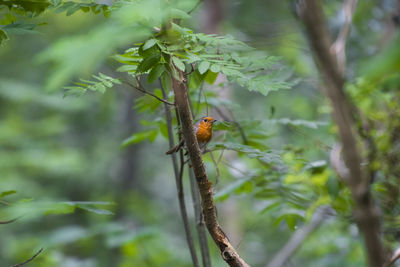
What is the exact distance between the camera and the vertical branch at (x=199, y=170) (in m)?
1.12

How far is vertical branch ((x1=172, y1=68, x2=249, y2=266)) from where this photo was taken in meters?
1.12

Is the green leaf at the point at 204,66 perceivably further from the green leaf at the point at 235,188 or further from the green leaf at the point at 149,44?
the green leaf at the point at 235,188

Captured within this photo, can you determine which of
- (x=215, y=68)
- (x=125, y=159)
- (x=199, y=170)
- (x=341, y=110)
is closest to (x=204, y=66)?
(x=215, y=68)

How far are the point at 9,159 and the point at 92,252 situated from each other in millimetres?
1912

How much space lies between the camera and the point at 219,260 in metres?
5.26

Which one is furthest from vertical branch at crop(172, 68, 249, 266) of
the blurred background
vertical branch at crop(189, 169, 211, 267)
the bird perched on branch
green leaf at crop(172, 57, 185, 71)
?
the blurred background

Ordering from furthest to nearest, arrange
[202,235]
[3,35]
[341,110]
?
[202,235]
[3,35]
[341,110]

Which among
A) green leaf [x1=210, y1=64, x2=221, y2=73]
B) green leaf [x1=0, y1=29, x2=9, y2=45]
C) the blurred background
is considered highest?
green leaf [x1=0, y1=29, x2=9, y2=45]

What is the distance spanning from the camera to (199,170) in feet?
3.97

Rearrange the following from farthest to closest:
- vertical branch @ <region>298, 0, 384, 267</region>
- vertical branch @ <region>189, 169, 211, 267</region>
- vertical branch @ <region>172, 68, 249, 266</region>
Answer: vertical branch @ <region>189, 169, 211, 267</region>, vertical branch @ <region>172, 68, 249, 266</region>, vertical branch @ <region>298, 0, 384, 267</region>

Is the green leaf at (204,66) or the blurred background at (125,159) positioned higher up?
the green leaf at (204,66)

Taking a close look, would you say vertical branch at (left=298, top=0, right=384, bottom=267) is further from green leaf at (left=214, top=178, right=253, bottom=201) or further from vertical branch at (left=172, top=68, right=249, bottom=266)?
green leaf at (left=214, top=178, right=253, bottom=201)

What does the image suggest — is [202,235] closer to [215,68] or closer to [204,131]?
[204,131]

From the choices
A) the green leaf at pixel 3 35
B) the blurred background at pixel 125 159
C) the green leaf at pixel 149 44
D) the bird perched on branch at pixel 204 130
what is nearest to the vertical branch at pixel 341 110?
the green leaf at pixel 149 44
